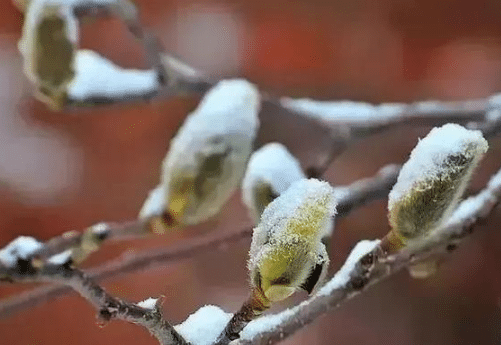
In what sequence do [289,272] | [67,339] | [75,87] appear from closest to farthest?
[289,272] → [75,87] → [67,339]

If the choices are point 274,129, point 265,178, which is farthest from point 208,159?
point 274,129

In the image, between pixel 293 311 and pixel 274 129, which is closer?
pixel 293 311

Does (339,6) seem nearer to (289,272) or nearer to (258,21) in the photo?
(258,21)

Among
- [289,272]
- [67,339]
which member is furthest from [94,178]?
[289,272]

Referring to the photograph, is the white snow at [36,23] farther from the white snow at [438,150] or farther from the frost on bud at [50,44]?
the white snow at [438,150]

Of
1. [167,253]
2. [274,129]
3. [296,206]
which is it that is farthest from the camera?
[274,129]

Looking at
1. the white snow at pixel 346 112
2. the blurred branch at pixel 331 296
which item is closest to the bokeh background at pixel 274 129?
the white snow at pixel 346 112

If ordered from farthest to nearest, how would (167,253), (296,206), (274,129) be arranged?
(274,129) < (167,253) < (296,206)

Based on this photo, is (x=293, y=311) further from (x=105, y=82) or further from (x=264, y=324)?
(x=105, y=82)
